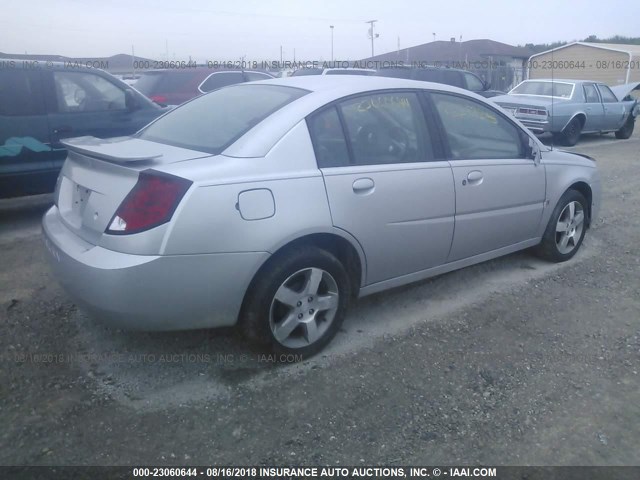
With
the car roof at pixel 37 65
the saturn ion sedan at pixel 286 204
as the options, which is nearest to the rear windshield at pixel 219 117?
the saturn ion sedan at pixel 286 204

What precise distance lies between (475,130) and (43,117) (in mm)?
4390

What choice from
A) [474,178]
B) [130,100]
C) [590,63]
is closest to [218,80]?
[130,100]

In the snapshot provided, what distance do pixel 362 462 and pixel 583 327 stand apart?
6.87 feet

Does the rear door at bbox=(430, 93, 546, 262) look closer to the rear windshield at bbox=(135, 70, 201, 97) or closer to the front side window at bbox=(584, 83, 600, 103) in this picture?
the rear windshield at bbox=(135, 70, 201, 97)

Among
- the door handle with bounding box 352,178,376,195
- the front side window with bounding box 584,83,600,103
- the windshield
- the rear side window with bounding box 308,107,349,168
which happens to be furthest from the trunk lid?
the front side window with bounding box 584,83,600,103

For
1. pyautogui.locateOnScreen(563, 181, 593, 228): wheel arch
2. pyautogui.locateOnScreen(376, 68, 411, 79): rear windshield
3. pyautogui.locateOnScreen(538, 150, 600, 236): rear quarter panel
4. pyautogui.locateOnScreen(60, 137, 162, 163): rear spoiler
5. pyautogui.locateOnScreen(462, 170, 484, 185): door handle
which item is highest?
pyautogui.locateOnScreen(376, 68, 411, 79): rear windshield

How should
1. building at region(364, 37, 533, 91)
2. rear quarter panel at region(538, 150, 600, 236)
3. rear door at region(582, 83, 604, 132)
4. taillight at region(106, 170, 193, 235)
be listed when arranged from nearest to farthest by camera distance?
taillight at region(106, 170, 193, 235), rear quarter panel at region(538, 150, 600, 236), rear door at region(582, 83, 604, 132), building at region(364, 37, 533, 91)

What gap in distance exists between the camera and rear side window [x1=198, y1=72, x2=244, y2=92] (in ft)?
37.2

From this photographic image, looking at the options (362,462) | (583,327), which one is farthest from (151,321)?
(583,327)

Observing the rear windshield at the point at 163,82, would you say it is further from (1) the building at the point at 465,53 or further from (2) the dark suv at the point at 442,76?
(1) the building at the point at 465,53

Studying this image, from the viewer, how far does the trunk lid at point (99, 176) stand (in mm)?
3037

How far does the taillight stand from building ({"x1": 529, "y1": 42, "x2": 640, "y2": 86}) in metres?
33.0

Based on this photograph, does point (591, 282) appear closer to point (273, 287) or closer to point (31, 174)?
point (273, 287)

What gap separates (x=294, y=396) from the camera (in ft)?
10.3
